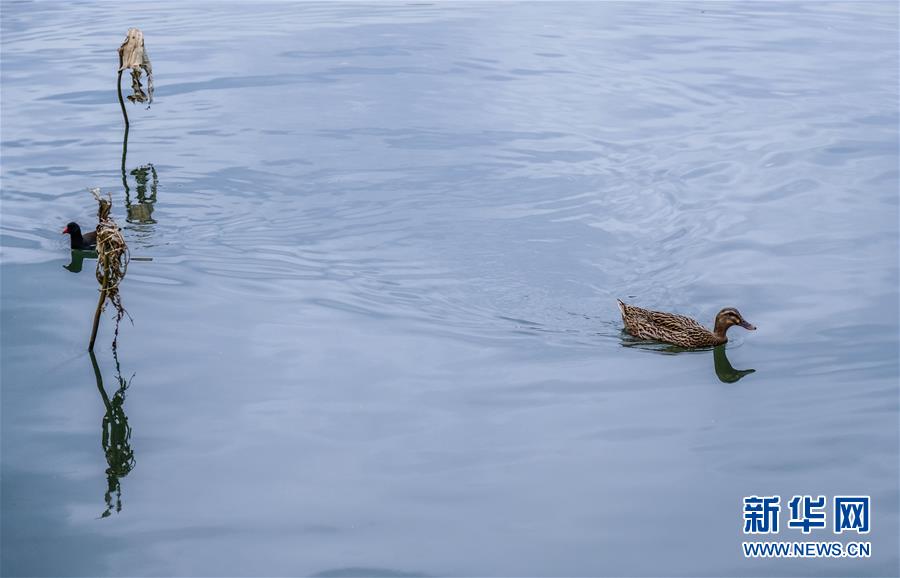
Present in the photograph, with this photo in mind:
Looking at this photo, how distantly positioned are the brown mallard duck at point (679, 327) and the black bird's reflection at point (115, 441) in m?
5.50

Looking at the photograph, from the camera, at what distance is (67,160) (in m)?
18.4

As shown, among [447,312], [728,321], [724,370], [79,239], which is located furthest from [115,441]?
[728,321]

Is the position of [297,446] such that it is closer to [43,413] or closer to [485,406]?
[485,406]

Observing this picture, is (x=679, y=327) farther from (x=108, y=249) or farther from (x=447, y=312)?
(x=108, y=249)

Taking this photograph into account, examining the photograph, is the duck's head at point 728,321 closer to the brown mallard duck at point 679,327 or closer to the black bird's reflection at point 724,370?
the brown mallard duck at point 679,327

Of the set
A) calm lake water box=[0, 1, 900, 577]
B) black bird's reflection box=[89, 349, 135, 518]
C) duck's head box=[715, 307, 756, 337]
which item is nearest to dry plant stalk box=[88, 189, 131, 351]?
black bird's reflection box=[89, 349, 135, 518]

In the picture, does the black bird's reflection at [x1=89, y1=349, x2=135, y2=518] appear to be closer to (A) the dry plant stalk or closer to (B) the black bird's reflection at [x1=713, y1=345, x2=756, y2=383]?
(A) the dry plant stalk

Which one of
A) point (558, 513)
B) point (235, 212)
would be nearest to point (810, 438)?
point (558, 513)

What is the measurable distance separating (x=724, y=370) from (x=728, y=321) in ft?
2.08

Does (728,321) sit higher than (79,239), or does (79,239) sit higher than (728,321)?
(79,239)

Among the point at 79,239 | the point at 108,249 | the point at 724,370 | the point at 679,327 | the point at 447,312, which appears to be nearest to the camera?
the point at 108,249

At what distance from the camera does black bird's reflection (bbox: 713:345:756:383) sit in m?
11.4

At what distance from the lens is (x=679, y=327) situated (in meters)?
12.0

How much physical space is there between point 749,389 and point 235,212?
817 cm
